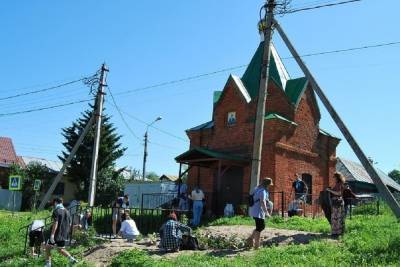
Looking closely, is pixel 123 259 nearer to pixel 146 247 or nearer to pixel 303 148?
pixel 146 247

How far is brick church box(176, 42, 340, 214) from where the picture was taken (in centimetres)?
2100

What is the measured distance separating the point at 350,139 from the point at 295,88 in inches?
289

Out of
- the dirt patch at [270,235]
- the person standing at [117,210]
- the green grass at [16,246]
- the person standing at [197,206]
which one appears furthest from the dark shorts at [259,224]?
the person standing at [197,206]

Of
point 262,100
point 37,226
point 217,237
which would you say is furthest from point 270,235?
point 37,226

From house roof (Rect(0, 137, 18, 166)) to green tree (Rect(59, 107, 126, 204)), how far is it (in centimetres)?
612

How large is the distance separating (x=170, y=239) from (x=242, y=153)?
9.87 meters

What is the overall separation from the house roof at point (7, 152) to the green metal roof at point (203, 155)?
24786 mm

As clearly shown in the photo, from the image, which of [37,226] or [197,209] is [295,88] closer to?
[197,209]

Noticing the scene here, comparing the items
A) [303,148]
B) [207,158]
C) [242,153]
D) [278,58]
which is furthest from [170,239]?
[278,58]

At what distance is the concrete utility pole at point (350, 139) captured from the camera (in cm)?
1489

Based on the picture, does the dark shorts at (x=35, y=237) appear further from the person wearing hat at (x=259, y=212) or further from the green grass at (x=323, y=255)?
the person wearing hat at (x=259, y=212)

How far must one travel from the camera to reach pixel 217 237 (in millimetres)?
13195

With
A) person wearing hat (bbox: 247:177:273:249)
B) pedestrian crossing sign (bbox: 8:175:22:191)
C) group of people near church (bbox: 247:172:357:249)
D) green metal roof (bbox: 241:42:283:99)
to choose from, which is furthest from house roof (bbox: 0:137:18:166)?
person wearing hat (bbox: 247:177:273:249)

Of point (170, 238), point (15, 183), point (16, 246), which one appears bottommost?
point (16, 246)
